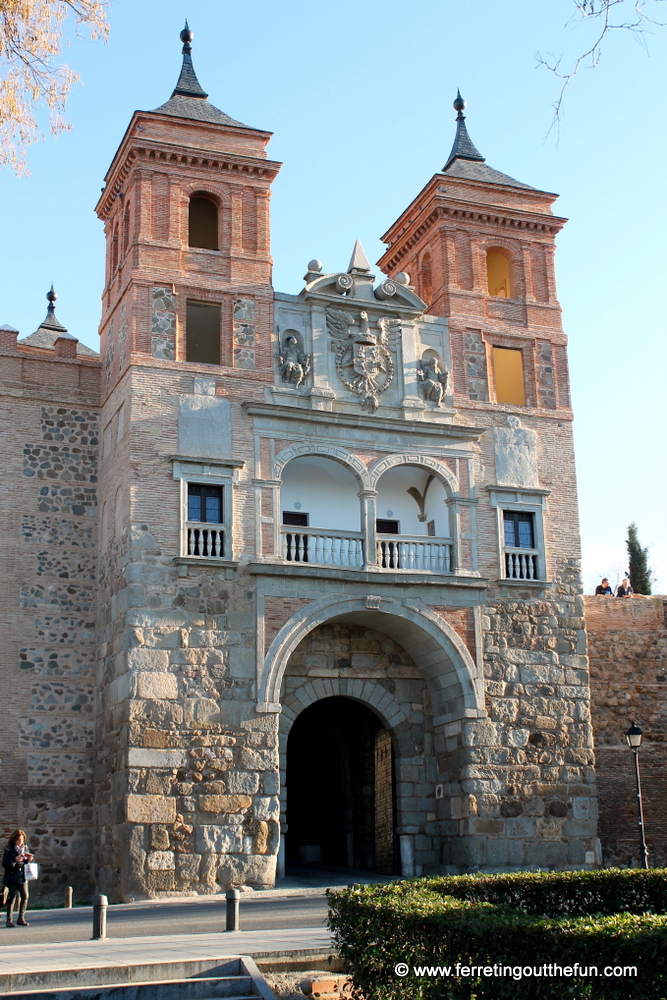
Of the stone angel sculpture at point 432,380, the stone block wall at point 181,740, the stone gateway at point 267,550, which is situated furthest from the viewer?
the stone angel sculpture at point 432,380

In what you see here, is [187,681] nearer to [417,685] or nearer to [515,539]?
[417,685]

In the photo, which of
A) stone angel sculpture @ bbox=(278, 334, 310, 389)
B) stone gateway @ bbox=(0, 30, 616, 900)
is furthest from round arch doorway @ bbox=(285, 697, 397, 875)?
stone angel sculpture @ bbox=(278, 334, 310, 389)

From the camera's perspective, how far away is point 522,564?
815 inches

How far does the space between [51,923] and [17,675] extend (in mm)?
6348

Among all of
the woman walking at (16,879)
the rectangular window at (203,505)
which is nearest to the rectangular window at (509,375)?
the rectangular window at (203,505)

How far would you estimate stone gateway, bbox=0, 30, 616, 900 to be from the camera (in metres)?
18.1

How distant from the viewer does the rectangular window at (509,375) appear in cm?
2180

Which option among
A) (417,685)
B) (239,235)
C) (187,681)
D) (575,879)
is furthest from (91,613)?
(575,879)

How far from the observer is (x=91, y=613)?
797 inches

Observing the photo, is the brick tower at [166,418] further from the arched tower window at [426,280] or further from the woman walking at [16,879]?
the arched tower window at [426,280]

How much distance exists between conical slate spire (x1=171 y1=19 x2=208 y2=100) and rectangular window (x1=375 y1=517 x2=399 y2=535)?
8.72 m

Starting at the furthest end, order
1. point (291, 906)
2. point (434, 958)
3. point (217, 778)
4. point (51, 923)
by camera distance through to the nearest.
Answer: point (217, 778) < point (291, 906) < point (51, 923) < point (434, 958)

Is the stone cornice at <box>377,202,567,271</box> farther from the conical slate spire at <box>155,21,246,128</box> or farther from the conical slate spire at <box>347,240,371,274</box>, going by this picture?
the conical slate spire at <box>155,21,246,128</box>

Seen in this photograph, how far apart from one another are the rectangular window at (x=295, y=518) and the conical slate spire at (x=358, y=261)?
451 centimetres
